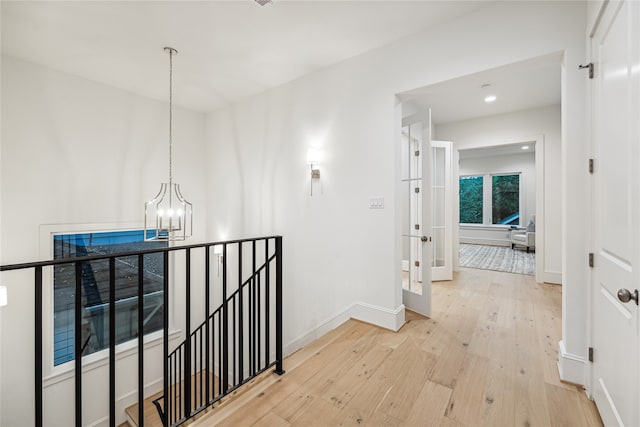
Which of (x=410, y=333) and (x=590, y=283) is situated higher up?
(x=590, y=283)

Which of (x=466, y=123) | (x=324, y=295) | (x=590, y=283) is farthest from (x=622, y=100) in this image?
(x=466, y=123)

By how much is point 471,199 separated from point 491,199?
1.86ft

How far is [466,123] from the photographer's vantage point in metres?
4.76

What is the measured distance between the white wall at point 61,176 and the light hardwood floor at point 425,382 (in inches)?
108

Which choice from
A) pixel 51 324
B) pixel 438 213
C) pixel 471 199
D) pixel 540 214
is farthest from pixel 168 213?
pixel 471 199

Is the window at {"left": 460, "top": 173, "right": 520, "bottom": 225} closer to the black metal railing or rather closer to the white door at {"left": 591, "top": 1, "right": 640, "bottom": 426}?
the black metal railing

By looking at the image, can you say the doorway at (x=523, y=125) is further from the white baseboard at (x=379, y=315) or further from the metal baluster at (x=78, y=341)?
the metal baluster at (x=78, y=341)

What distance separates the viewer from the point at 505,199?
8.05 metres

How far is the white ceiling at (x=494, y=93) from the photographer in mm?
2984

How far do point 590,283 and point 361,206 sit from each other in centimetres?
173

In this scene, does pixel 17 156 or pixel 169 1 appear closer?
pixel 169 1

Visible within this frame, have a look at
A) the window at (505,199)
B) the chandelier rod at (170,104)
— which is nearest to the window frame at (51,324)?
the chandelier rod at (170,104)

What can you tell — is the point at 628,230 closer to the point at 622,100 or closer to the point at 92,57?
the point at 622,100

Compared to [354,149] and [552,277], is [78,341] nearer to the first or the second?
[354,149]
